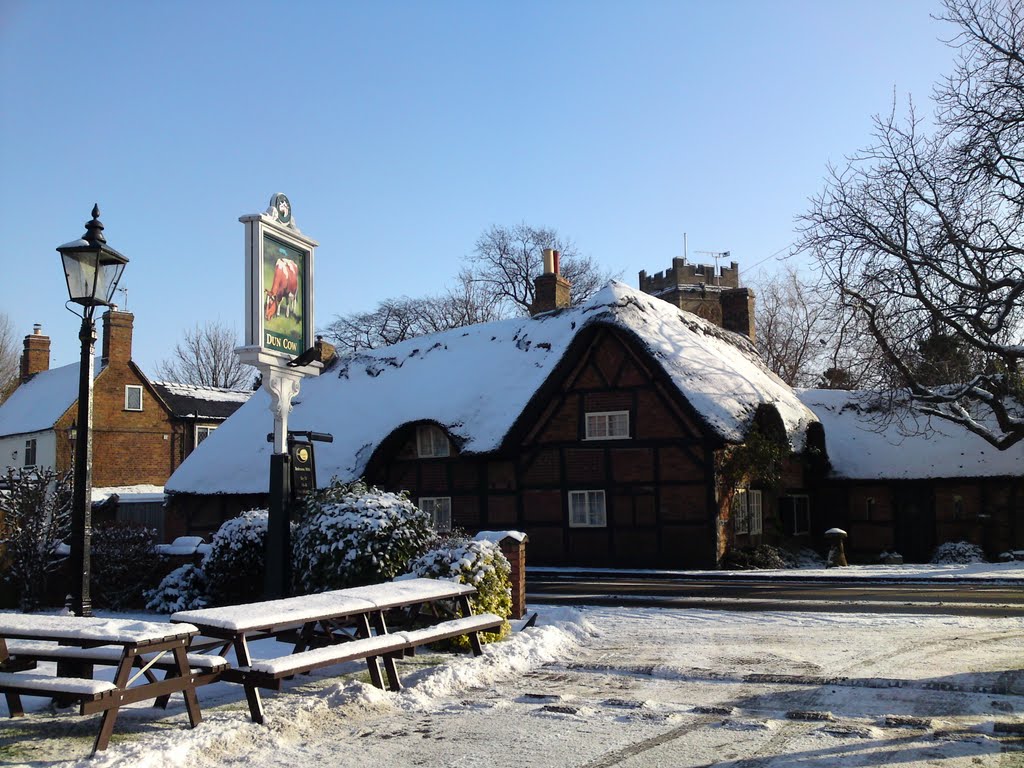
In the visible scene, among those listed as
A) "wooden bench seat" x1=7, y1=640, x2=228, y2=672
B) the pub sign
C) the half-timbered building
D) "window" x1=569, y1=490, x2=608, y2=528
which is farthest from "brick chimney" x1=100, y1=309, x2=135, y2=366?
"wooden bench seat" x1=7, y1=640, x2=228, y2=672

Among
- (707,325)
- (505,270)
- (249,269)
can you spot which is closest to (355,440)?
(707,325)

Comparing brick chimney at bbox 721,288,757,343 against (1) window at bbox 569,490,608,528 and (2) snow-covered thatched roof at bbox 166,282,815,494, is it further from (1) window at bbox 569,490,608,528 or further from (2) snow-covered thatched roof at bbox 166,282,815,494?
(1) window at bbox 569,490,608,528

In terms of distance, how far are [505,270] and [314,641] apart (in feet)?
160

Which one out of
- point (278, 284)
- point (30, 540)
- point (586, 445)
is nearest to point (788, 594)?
point (586, 445)

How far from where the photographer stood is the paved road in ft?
45.4

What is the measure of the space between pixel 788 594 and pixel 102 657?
12.5 m

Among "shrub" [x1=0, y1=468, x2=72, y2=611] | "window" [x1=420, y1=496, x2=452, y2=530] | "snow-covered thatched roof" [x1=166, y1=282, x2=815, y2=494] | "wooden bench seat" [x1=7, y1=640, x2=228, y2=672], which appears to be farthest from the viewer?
"window" [x1=420, y1=496, x2=452, y2=530]

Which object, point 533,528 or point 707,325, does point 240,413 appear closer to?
point 533,528

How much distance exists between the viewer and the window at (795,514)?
91.2 ft

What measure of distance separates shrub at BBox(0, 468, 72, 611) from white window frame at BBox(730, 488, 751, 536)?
15711 millimetres

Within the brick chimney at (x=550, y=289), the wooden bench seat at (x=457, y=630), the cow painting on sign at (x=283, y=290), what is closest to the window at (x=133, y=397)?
the brick chimney at (x=550, y=289)

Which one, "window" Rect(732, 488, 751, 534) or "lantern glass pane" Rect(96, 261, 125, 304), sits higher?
"lantern glass pane" Rect(96, 261, 125, 304)

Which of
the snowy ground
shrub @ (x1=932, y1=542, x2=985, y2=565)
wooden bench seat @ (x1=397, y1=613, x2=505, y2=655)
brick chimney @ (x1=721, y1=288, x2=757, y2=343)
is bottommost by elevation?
→ shrub @ (x1=932, y1=542, x2=985, y2=565)

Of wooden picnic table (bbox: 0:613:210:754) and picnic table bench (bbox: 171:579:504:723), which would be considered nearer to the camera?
wooden picnic table (bbox: 0:613:210:754)
